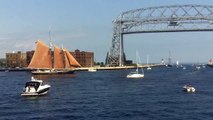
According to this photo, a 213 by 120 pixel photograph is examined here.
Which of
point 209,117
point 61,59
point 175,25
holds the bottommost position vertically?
point 209,117

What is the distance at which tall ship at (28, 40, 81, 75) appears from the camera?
125562mm

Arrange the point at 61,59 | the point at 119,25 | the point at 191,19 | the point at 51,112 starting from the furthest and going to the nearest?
1. the point at 119,25
2. the point at 191,19
3. the point at 61,59
4. the point at 51,112

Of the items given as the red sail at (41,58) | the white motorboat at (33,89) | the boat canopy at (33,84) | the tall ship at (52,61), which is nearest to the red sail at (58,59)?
the tall ship at (52,61)

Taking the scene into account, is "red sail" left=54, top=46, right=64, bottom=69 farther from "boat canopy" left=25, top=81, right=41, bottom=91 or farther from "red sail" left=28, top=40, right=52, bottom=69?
"boat canopy" left=25, top=81, right=41, bottom=91

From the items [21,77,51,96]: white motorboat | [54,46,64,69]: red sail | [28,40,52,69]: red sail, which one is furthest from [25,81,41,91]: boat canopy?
[54,46,64,69]: red sail

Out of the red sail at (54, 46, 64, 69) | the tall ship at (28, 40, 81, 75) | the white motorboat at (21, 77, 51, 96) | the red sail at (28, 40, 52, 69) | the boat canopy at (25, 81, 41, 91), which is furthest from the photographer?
the red sail at (54, 46, 64, 69)

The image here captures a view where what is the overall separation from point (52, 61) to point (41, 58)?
1169 centimetres

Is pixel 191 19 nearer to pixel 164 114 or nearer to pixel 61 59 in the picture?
pixel 61 59

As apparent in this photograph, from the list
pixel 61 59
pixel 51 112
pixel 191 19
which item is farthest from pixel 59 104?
pixel 191 19

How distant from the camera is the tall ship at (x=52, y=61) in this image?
125562 mm

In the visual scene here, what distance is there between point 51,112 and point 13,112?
3411mm

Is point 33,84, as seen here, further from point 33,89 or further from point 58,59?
point 58,59

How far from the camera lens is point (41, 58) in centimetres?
12544

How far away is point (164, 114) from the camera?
133ft
